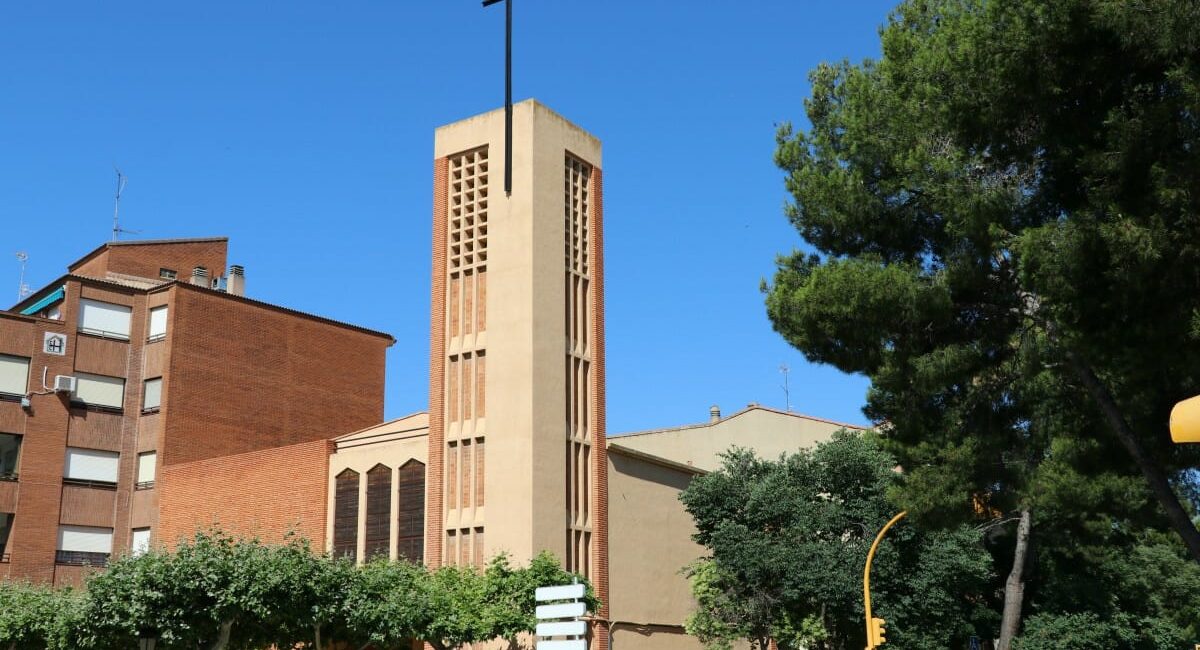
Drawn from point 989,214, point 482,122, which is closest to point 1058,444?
point 989,214

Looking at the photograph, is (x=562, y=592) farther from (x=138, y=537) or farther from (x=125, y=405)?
(x=125, y=405)

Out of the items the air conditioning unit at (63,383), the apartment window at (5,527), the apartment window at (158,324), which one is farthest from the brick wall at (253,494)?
the apartment window at (158,324)

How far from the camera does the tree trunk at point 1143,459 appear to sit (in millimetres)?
16125

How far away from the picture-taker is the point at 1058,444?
1986 cm

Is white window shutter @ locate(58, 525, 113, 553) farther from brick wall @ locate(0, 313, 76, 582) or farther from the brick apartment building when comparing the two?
brick wall @ locate(0, 313, 76, 582)

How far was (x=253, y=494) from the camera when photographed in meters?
33.8

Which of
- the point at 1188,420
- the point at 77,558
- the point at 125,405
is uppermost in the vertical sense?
the point at 125,405

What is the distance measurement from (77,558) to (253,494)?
26.5ft

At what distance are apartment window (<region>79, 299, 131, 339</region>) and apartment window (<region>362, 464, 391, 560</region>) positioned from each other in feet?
43.9

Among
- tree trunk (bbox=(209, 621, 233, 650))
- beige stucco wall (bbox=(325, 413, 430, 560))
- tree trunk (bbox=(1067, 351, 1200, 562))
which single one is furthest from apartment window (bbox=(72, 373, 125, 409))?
tree trunk (bbox=(1067, 351, 1200, 562))

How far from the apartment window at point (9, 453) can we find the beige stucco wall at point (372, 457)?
11.7m

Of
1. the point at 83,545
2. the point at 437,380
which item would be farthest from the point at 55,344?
the point at 437,380

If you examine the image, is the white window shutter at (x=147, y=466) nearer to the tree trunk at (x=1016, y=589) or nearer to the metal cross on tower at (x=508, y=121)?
the metal cross on tower at (x=508, y=121)

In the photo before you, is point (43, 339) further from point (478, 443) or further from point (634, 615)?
point (634, 615)
